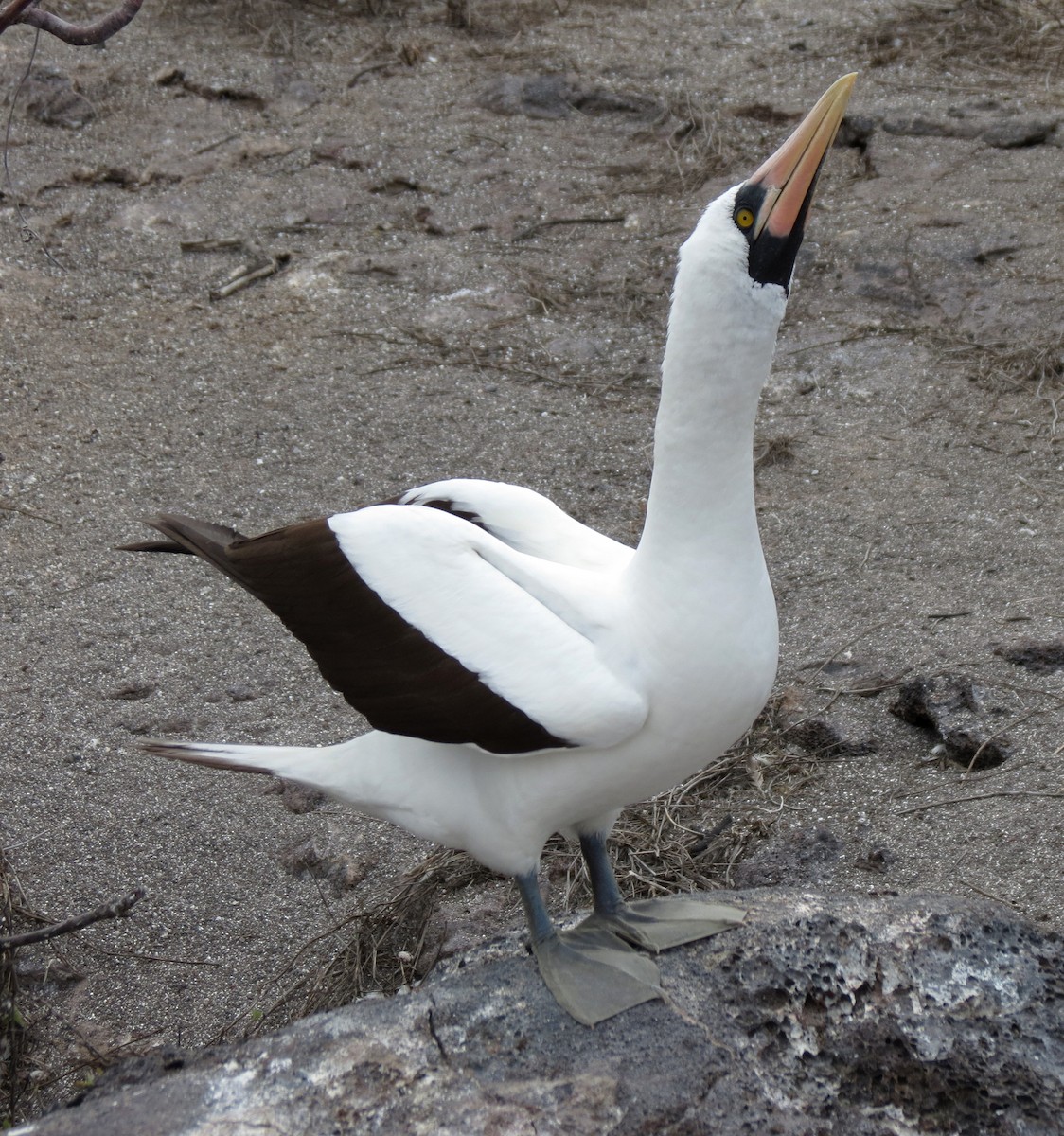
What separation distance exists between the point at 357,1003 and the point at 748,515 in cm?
98

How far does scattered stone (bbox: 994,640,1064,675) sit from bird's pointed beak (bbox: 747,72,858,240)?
1922mm

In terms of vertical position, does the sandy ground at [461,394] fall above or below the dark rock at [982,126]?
below

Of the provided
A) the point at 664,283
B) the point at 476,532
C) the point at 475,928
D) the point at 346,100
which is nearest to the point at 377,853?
the point at 475,928

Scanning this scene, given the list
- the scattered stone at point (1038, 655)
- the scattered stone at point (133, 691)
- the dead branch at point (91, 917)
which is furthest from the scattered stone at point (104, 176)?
the dead branch at point (91, 917)

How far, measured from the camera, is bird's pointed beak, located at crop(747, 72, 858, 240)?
1934 millimetres

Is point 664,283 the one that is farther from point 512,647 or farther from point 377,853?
point 512,647

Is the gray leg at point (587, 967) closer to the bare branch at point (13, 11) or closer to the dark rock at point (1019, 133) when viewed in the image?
the bare branch at point (13, 11)

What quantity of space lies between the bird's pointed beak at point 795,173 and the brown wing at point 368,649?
0.82 m

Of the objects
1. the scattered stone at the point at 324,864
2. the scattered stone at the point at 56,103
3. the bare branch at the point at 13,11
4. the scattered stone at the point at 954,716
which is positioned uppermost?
the bare branch at the point at 13,11

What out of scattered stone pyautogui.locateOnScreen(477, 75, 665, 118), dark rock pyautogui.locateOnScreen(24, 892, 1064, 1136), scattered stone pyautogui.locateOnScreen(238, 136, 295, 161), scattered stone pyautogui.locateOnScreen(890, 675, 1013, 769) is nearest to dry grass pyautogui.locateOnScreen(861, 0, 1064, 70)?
scattered stone pyautogui.locateOnScreen(477, 75, 665, 118)

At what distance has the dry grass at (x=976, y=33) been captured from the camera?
7707 millimetres

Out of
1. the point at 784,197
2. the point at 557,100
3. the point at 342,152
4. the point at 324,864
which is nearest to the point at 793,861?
the point at 324,864

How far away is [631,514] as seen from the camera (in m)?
4.60

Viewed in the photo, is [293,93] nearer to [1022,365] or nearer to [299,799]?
[1022,365]
